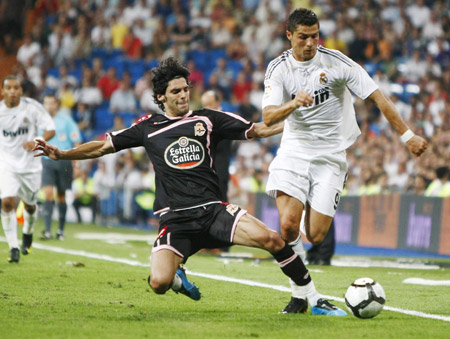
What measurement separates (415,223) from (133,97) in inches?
422

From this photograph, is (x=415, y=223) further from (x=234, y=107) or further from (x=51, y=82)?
(x=51, y=82)

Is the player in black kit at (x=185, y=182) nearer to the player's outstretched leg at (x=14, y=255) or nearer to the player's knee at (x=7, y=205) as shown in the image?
the player's outstretched leg at (x=14, y=255)

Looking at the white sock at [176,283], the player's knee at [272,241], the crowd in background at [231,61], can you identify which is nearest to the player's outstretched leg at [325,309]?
the player's knee at [272,241]

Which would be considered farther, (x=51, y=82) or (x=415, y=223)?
(x=51, y=82)

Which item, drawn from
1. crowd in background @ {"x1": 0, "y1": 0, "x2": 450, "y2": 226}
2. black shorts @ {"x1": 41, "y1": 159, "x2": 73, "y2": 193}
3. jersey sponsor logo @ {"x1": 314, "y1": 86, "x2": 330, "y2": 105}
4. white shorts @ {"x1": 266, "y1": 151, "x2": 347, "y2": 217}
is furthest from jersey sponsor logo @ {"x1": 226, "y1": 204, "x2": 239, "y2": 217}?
crowd in background @ {"x1": 0, "y1": 0, "x2": 450, "y2": 226}

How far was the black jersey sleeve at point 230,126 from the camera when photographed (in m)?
6.88

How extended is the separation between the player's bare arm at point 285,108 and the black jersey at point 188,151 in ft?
0.92

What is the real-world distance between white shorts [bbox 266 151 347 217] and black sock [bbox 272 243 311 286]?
842 mm

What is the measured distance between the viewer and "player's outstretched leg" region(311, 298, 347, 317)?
21.9 ft

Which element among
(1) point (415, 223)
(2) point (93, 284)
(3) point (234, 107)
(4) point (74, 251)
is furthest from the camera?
(3) point (234, 107)

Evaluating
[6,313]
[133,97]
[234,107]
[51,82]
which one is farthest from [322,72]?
[51,82]

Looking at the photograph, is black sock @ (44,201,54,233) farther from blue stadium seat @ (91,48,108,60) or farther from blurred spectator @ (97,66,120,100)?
blue stadium seat @ (91,48,108,60)

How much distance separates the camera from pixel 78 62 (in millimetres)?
25234

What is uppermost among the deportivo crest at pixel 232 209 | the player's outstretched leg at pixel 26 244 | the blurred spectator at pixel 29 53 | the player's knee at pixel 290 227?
the blurred spectator at pixel 29 53
